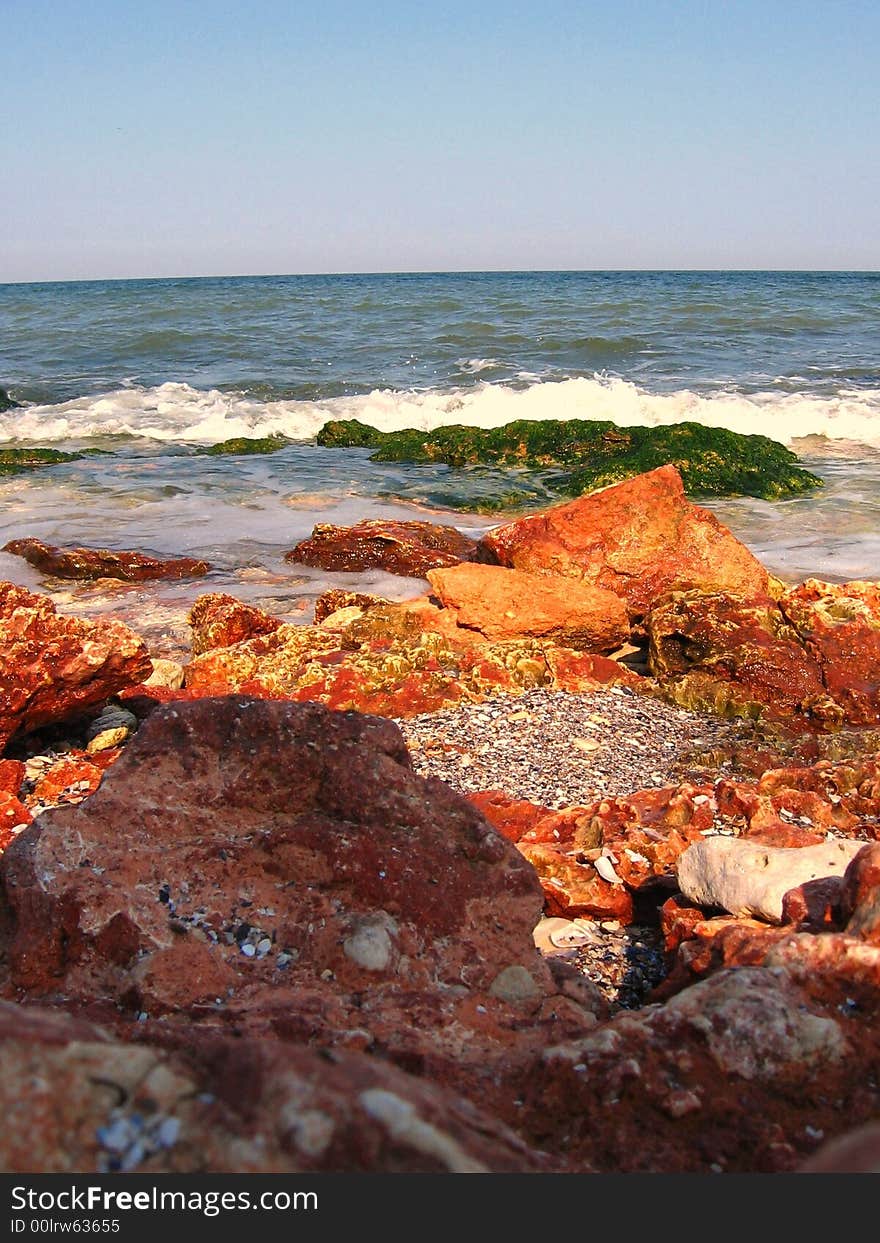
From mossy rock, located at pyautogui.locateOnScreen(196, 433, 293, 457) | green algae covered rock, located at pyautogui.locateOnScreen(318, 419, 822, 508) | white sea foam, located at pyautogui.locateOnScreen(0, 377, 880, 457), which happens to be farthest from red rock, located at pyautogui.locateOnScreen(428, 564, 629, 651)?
white sea foam, located at pyautogui.locateOnScreen(0, 377, 880, 457)

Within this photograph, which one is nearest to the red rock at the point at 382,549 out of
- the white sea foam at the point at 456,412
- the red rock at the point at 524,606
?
the red rock at the point at 524,606

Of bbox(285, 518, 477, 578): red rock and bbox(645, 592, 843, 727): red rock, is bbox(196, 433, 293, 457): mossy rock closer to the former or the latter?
bbox(285, 518, 477, 578): red rock

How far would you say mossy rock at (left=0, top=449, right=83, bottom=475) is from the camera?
16.0 metres

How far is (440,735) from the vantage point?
19.7 ft

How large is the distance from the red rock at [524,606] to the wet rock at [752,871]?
3.71 meters

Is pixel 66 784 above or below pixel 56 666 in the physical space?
below

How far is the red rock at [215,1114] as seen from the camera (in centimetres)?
135

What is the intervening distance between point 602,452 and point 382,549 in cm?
702

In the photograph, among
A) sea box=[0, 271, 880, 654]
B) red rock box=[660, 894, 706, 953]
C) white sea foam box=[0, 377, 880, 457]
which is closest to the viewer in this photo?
red rock box=[660, 894, 706, 953]

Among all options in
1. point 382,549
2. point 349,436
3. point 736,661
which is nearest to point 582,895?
point 736,661

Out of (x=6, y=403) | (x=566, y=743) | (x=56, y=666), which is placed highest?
(x=6, y=403)

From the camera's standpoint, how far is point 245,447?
17531 mm

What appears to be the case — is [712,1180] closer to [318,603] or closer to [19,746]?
[19,746]

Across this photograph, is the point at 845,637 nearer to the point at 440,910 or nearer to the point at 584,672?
the point at 584,672
